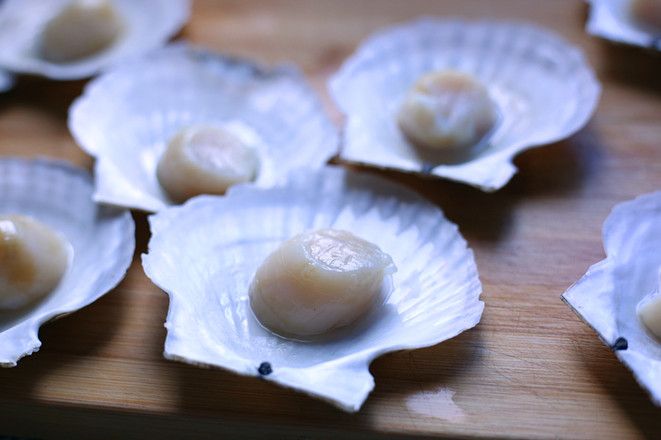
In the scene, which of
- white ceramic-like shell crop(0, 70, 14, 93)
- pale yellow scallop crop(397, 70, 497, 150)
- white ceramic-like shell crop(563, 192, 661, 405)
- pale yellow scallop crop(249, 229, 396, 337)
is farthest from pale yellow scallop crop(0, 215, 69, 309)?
white ceramic-like shell crop(563, 192, 661, 405)

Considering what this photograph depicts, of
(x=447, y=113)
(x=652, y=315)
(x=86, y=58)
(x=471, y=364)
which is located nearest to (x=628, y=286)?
(x=652, y=315)

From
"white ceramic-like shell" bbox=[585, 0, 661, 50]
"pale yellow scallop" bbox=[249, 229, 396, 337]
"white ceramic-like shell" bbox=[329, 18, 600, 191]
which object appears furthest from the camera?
"white ceramic-like shell" bbox=[585, 0, 661, 50]

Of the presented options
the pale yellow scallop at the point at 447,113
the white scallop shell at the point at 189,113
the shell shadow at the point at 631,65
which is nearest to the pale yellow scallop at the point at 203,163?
the white scallop shell at the point at 189,113

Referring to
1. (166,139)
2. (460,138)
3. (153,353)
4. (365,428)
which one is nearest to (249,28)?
(166,139)

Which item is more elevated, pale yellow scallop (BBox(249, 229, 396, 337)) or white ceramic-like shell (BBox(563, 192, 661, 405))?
white ceramic-like shell (BBox(563, 192, 661, 405))

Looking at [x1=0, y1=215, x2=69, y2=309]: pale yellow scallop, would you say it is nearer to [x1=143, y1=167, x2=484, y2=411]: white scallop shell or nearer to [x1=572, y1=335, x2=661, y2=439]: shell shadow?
[x1=143, y1=167, x2=484, y2=411]: white scallop shell

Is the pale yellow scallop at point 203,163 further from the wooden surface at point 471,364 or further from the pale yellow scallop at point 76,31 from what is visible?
the pale yellow scallop at point 76,31

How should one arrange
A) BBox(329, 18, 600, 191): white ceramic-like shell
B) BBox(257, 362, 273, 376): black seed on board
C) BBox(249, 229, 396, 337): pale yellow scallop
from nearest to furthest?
BBox(257, 362, 273, 376): black seed on board, BBox(249, 229, 396, 337): pale yellow scallop, BBox(329, 18, 600, 191): white ceramic-like shell
